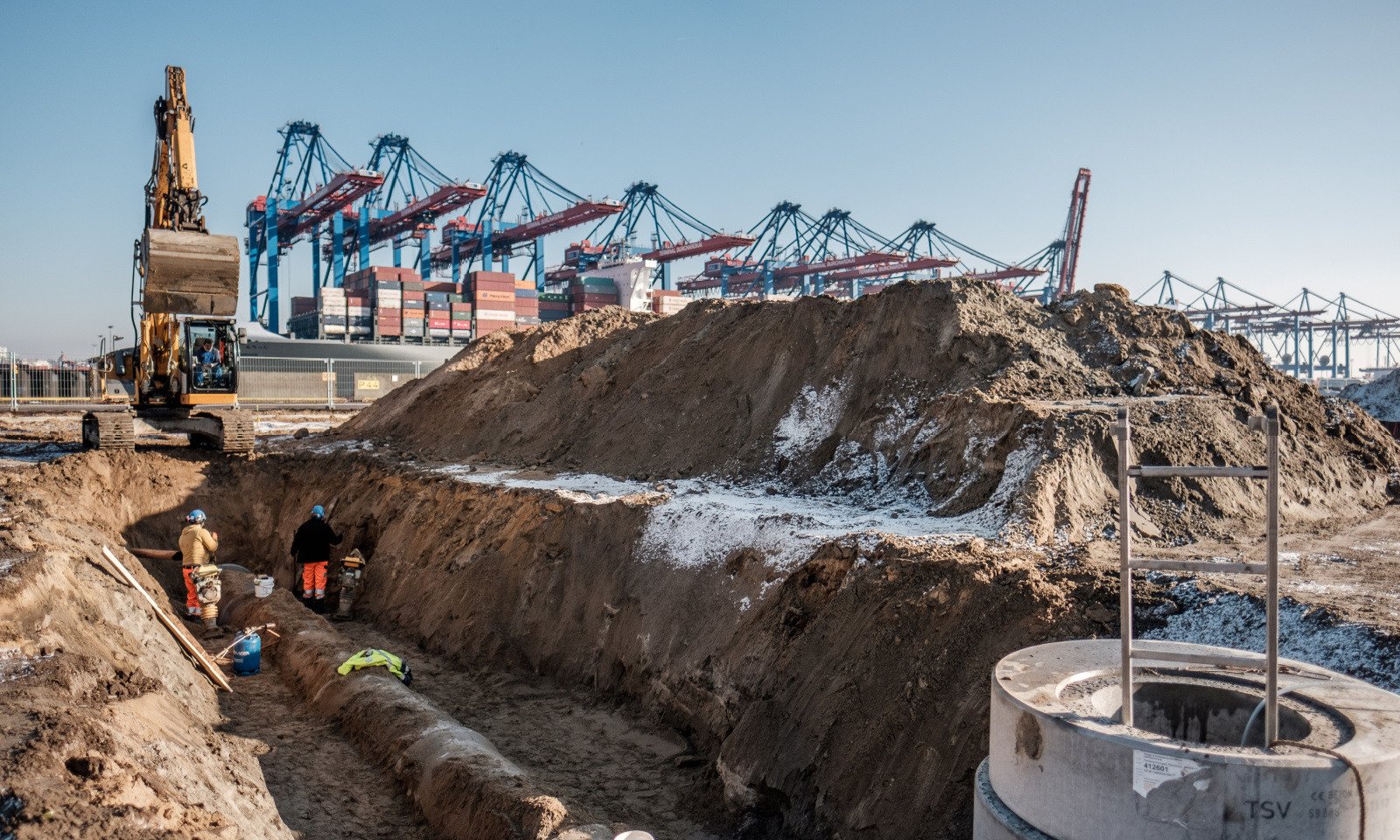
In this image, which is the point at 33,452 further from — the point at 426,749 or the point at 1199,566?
the point at 1199,566

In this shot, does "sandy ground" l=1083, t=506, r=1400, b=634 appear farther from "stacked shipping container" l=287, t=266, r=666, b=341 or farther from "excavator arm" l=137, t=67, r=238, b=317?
"stacked shipping container" l=287, t=266, r=666, b=341

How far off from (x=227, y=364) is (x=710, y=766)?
556 inches

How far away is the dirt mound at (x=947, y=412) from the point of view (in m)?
10.5

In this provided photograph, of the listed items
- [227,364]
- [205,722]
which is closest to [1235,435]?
[205,722]

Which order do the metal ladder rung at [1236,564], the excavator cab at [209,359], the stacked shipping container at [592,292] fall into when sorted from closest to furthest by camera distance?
the metal ladder rung at [1236,564] → the excavator cab at [209,359] → the stacked shipping container at [592,292]

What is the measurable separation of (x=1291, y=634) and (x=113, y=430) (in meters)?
18.2

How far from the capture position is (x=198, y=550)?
1259 cm

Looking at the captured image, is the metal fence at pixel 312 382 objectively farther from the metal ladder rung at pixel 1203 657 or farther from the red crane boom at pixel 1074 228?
the red crane boom at pixel 1074 228

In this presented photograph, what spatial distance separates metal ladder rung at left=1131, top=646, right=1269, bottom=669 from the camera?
458cm

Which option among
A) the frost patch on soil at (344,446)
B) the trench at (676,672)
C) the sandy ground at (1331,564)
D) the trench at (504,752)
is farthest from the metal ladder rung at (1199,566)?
the frost patch on soil at (344,446)

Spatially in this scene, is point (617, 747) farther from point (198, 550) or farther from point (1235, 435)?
point (1235, 435)

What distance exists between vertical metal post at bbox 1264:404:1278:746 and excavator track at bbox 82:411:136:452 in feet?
60.5

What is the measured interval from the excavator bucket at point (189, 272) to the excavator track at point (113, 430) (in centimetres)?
214

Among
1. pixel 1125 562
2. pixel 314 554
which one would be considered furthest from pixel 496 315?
pixel 1125 562
